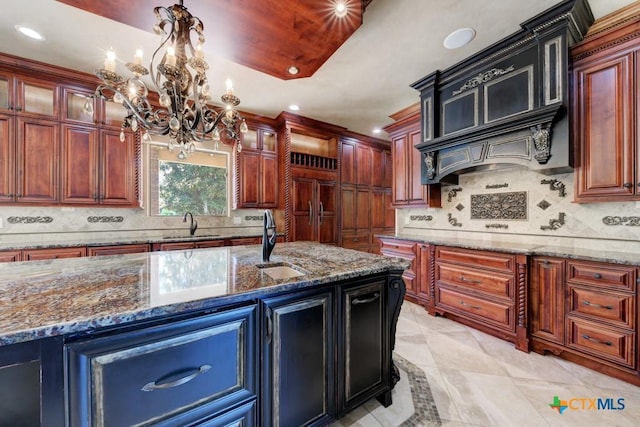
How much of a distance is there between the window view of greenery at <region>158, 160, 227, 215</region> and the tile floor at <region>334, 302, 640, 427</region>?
3.56 metres

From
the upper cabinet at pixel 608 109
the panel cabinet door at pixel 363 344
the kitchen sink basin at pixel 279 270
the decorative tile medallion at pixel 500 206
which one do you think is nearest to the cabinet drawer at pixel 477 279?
the decorative tile medallion at pixel 500 206

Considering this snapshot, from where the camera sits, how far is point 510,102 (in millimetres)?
2459

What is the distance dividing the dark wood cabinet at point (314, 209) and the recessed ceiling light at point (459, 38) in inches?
113

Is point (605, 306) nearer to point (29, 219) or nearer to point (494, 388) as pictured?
point (494, 388)

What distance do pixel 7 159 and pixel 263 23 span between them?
333 cm

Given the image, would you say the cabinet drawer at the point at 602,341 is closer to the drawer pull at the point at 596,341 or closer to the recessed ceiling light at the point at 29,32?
the drawer pull at the point at 596,341

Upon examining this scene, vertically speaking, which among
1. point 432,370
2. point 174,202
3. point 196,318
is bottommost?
point 432,370

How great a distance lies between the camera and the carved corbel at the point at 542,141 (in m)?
2.21

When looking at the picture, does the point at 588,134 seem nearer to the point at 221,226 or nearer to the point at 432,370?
the point at 432,370

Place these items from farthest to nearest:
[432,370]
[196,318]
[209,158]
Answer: [209,158]
[432,370]
[196,318]

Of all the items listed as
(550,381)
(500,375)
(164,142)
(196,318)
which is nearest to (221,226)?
(164,142)

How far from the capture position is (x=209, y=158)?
13.8 ft

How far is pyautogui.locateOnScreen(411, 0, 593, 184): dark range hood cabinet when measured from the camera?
6.98 feet

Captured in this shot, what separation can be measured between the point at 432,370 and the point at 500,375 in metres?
0.52
